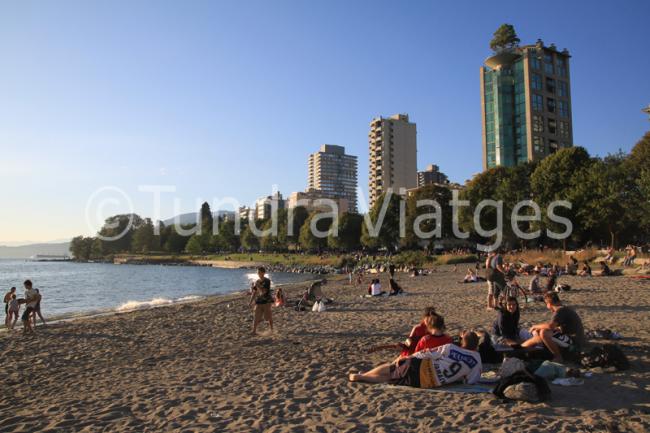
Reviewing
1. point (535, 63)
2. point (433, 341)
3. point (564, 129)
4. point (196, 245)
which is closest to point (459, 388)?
point (433, 341)

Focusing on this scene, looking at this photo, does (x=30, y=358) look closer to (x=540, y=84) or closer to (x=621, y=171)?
(x=621, y=171)

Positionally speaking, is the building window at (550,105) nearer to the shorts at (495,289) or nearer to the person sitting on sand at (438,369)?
the shorts at (495,289)

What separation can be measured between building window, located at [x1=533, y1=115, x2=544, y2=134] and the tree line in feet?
46.5

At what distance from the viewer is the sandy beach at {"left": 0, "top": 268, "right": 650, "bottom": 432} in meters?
5.34

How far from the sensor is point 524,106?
2908 inches

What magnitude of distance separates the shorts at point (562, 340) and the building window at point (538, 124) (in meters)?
73.7

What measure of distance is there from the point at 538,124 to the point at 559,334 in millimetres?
74800

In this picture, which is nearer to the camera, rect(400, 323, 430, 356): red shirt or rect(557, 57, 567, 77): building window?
rect(400, 323, 430, 356): red shirt

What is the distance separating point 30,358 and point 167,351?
3272mm

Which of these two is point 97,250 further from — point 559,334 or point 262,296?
point 559,334

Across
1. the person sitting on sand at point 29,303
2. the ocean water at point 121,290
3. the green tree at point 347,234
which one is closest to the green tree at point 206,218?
the green tree at point 347,234

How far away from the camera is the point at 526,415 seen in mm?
5238

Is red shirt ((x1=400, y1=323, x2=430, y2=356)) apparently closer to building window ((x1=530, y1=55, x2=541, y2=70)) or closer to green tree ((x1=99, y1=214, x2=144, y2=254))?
building window ((x1=530, y1=55, x2=541, y2=70))

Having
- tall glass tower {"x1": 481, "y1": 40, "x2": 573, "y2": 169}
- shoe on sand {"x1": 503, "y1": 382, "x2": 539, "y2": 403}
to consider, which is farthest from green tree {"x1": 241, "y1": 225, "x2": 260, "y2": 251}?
shoe on sand {"x1": 503, "y1": 382, "x2": 539, "y2": 403}
